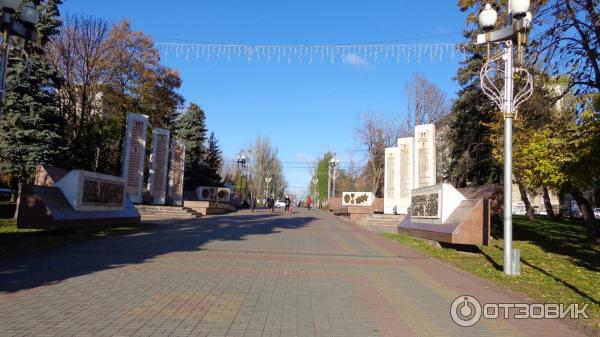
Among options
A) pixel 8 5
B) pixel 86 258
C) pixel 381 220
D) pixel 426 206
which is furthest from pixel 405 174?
pixel 8 5

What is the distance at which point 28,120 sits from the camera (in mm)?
23094

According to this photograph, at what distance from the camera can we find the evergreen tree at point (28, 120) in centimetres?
2277

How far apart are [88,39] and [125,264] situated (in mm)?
22863

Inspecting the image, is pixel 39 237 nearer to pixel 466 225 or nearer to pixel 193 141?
pixel 466 225

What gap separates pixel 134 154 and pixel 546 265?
26053 mm

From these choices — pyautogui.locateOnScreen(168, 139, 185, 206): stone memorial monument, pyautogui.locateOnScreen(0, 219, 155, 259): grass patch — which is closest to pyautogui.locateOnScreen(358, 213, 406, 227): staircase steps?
pyautogui.locateOnScreen(168, 139, 185, 206): stone memorial monument

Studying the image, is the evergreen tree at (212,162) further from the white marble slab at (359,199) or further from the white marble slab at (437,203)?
the white marble slab at (437,203)

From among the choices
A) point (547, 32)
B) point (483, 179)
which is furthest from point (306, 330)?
point (483, 179)

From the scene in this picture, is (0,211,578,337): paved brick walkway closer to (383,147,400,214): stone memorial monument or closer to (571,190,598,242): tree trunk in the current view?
(571,190,598,242): tree trunk

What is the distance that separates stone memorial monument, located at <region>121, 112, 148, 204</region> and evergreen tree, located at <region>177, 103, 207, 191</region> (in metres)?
19.8

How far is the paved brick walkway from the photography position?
563cm

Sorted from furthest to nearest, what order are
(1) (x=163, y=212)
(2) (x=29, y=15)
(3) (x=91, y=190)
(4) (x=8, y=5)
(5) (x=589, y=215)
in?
1. (1) (x=163, y=212)
2. (5) (x=589, y=215)
3. (3) (x=91, y=190)
4. (2) (x=29, y=15)
5. (4) (x=8, y=5)

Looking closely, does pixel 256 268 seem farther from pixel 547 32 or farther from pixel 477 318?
pixel 547 32

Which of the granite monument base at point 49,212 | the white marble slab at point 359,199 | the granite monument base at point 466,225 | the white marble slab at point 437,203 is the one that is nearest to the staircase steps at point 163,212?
the granite monument base at point 49,212
